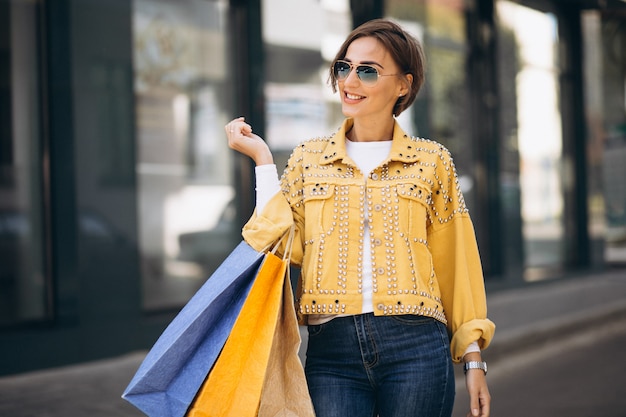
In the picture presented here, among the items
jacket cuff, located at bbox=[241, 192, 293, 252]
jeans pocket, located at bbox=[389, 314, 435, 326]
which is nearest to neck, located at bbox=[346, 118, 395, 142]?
jacket cuff, located at bbox=[241, 192, 293, 252]

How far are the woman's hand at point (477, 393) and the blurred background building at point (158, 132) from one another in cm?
432

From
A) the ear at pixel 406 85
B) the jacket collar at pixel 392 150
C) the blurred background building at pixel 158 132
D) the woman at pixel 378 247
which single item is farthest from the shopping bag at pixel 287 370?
the blurred background building at pixel 158 132

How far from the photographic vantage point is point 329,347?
209 cm

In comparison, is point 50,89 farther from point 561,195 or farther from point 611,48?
point 611,48

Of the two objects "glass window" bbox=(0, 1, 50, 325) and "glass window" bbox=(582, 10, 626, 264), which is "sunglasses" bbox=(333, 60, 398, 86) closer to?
"glass window" bbox=(0, 1, 50, 325)

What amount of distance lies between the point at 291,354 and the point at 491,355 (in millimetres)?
5157

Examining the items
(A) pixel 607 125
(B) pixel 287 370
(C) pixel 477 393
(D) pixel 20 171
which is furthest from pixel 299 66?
(A) pixel 607 125

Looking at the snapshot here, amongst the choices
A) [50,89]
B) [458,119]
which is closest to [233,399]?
[50,89]

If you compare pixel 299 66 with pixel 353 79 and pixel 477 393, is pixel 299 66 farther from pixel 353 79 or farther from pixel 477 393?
pixel 477 393

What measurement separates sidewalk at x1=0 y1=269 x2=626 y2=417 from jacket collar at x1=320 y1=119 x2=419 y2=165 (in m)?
2.92

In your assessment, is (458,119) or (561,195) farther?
(561,195)

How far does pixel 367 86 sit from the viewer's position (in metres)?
2.19

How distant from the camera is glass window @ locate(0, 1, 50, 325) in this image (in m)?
5.85

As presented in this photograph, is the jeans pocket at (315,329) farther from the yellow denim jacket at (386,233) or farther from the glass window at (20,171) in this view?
the glass window at (20,171)
